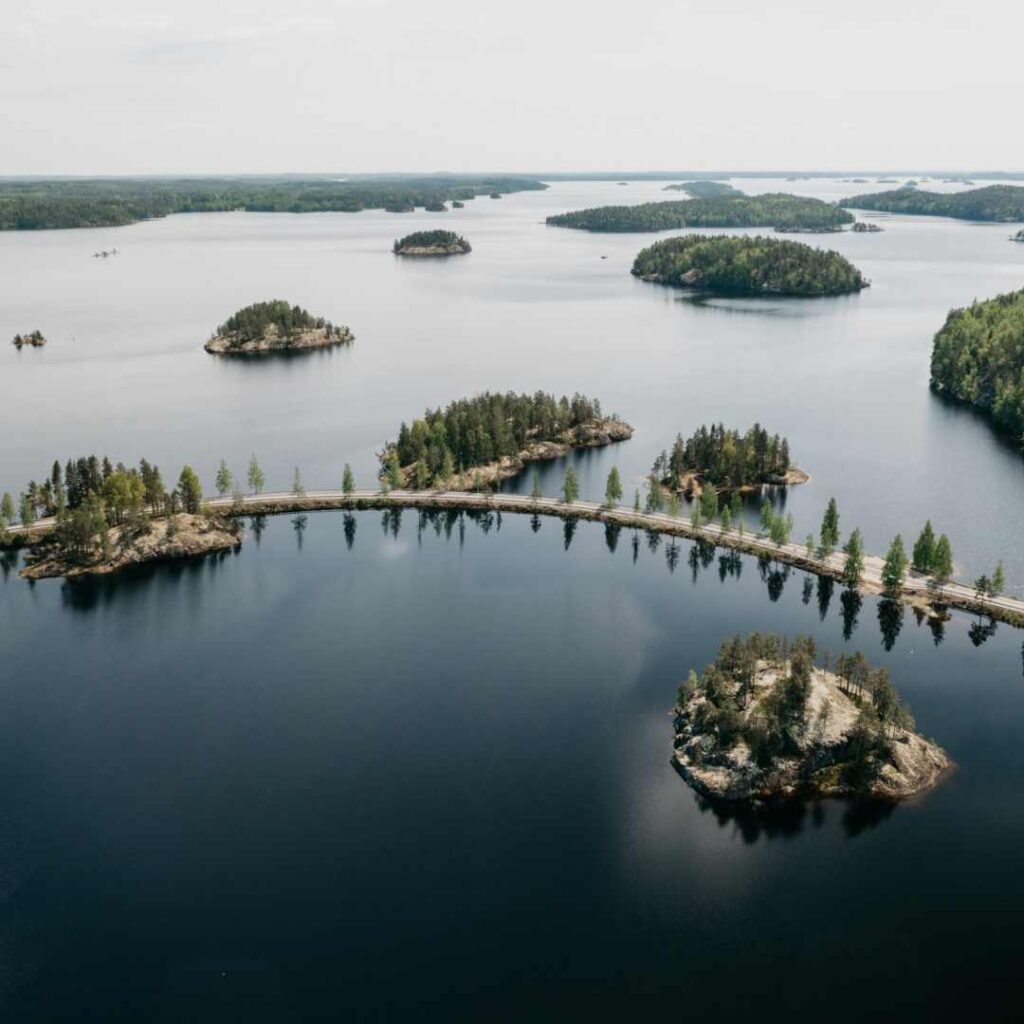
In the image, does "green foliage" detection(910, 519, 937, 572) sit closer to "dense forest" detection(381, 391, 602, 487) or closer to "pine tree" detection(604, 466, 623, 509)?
"pine tree" detection(604, 466, 623, 509)

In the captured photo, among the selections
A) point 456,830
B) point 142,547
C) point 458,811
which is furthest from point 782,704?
point 142,547

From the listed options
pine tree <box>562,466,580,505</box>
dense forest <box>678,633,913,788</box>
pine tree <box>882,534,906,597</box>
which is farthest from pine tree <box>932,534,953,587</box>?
pine tree <box>562,466,580,505</box>

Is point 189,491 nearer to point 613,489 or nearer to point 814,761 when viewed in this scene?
point 613,489

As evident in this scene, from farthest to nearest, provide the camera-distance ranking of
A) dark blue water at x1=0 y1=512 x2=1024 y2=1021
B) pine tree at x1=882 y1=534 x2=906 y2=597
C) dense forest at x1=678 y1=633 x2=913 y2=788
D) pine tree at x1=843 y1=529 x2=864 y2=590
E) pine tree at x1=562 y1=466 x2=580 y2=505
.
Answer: pine tree at x1=562 y1=466 x2=580 y2=505 → pine tree at x1=843 y1=529 x2=864 y2=590 → pine tree at x1=882 y1=534 x2=906 y2=597 → dense forest at x1=678 y1=633 x2=913 y2=788 → dark blue water at x1=0 y1=512 x2=1024 y2=1021

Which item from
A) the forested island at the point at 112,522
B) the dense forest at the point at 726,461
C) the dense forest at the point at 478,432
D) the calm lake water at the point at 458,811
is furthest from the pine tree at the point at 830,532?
the forested island at the point at 112,522

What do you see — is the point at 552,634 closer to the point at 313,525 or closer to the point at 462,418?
the point at 313,525

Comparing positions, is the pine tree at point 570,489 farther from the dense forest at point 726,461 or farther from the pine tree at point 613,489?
the dense forest at point 726,461

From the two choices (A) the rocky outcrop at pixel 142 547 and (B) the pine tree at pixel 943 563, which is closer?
(B) the pine tree at pixel 943 563
